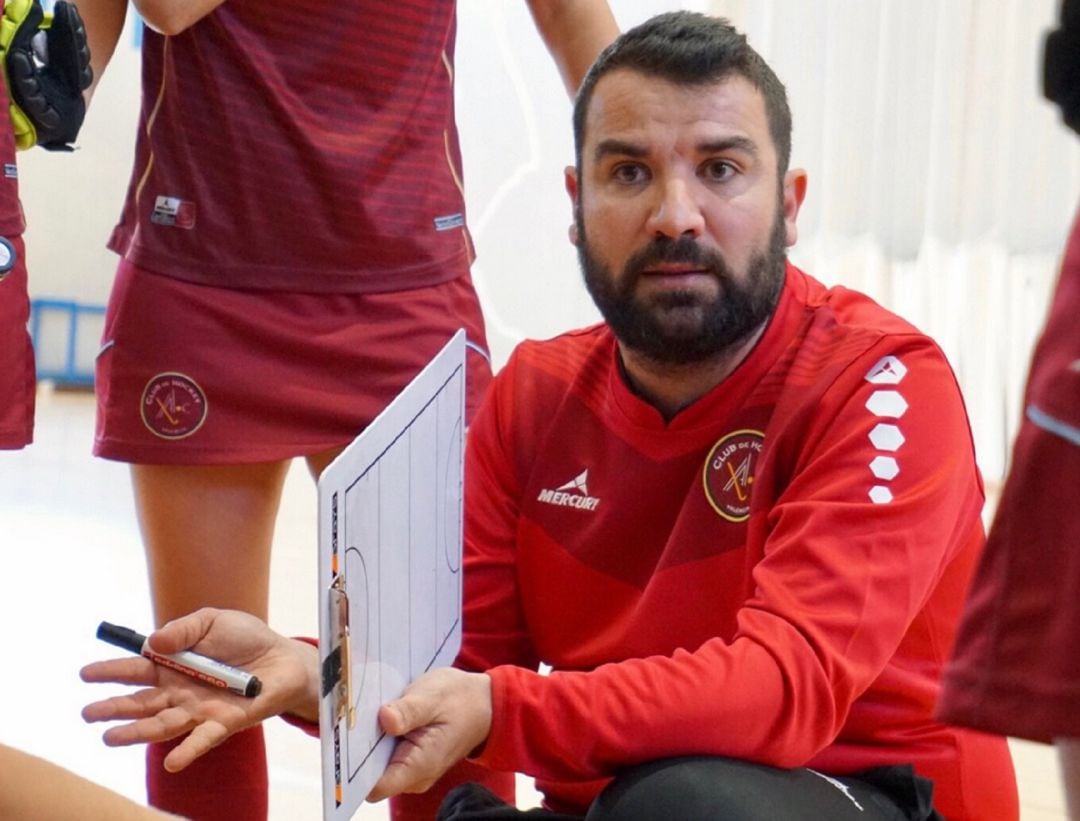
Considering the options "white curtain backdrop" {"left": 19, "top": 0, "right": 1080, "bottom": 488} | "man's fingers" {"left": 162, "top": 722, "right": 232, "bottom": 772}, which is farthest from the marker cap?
"white curtain backdrop" {"left": 19, "top": 0, "right": 1080, "bottom": 488}

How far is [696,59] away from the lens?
1.42 m

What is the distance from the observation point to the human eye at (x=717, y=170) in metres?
1.41

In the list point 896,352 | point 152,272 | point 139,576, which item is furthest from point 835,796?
point 139,576

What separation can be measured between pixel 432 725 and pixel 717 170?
535mm

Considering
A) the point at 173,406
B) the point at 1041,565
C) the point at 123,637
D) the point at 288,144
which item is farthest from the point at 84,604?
the point at 1041,565

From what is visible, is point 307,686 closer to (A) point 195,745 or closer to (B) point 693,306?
(A) point 195,745

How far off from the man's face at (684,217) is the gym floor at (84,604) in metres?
0.62

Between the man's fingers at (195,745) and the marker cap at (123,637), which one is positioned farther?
the marker cap at (123,637)

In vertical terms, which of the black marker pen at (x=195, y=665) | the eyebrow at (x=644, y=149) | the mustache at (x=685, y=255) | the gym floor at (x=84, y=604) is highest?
the eyebrow at (x=644, y=149)

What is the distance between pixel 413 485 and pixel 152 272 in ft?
1.56

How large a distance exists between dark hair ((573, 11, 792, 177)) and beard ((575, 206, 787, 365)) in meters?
0.11

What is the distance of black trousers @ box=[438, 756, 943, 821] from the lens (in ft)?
3.77

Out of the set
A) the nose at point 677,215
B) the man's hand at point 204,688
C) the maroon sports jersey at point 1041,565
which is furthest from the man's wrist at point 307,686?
the maroon sports jersey at point 1041,565

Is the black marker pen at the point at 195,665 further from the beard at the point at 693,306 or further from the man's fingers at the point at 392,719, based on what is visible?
the beard at the point at 693,306
